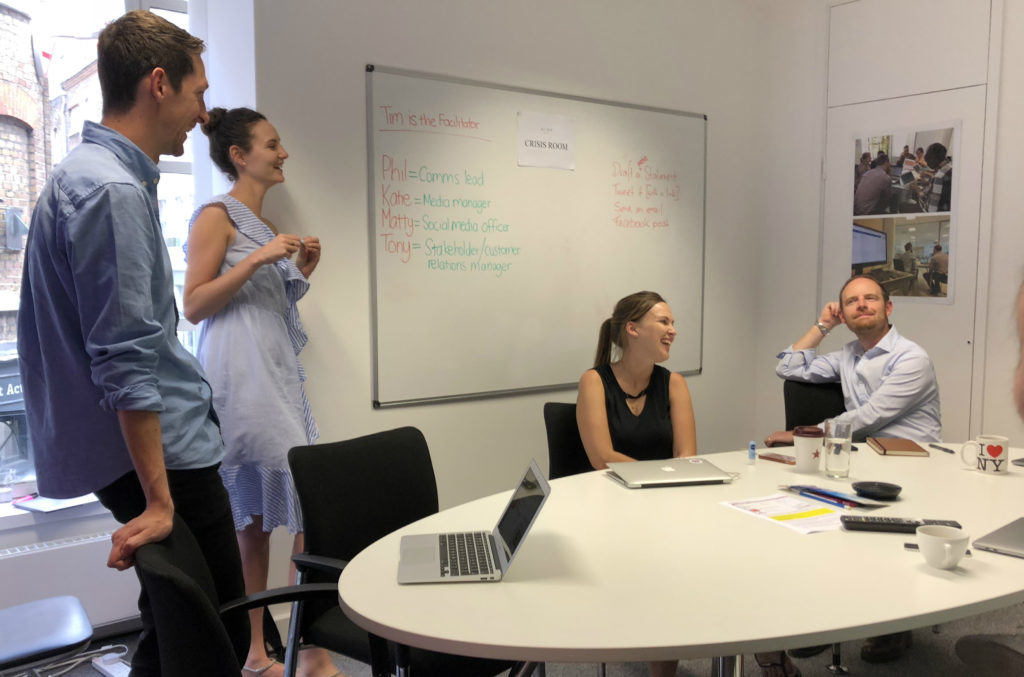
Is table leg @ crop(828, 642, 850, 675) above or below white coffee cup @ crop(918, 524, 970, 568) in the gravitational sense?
below

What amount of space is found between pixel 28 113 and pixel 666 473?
2.58 m

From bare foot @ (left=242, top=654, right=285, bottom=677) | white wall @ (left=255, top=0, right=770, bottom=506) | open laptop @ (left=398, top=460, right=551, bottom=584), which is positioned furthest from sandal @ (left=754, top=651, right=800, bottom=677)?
white wall @ (left=255, top=0, right=770, bottom=506)

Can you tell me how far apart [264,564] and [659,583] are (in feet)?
5.52

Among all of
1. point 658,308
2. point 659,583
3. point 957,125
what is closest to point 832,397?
point 658,308

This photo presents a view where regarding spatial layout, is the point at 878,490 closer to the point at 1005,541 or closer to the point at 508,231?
the point at 1005,541

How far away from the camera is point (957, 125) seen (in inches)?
156

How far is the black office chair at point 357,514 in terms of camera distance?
1732 millimetres

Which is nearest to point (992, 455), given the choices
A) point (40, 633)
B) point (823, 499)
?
point (823, 499)

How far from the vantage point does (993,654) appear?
161 centimetres

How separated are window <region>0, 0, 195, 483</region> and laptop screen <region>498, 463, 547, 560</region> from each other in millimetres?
2130

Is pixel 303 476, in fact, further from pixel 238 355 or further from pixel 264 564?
pixel 264 564

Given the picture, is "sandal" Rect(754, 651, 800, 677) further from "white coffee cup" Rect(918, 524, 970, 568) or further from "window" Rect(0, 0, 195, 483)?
"window" Rect(0, 0, 195, 483)

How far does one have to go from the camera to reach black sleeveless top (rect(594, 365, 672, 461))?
2691 millimetres

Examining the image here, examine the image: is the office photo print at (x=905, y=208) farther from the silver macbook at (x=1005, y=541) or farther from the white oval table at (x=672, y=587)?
the silver macbook at (x=1005, y=541)
